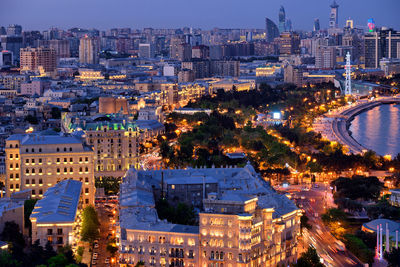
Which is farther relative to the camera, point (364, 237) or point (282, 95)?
point (282, 95)

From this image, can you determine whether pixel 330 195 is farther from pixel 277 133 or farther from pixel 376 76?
pixel 376 76

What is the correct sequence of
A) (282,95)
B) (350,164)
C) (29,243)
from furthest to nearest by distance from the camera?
(282,95), (350,164), (29,243)

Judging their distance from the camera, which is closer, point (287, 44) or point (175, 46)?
point (175, 46)

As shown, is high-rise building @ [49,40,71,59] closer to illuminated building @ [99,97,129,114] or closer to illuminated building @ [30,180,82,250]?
illuminated building @ [99,97,129,114]

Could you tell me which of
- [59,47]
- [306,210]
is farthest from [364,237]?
[59,47]

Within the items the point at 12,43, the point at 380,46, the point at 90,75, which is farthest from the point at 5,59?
the point at 380,46

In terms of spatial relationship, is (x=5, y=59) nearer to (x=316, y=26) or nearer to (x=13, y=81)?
A: (x=13, y=81)
